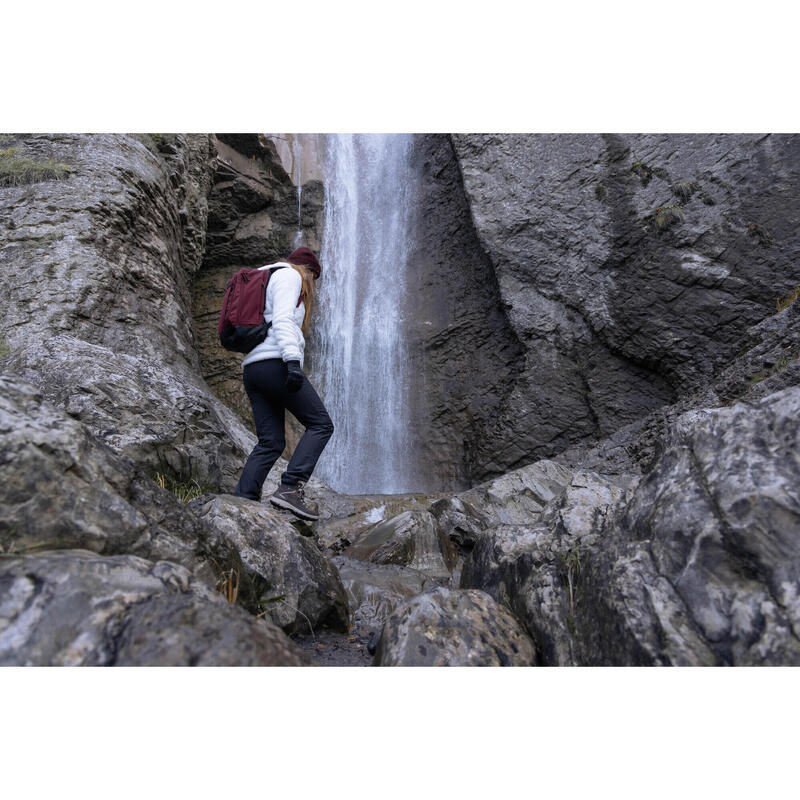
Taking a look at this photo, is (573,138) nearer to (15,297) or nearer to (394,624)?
(15,297)

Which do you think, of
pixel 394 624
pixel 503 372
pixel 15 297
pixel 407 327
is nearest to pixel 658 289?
pixel 503 372

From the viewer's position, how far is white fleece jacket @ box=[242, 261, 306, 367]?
366 centimetres

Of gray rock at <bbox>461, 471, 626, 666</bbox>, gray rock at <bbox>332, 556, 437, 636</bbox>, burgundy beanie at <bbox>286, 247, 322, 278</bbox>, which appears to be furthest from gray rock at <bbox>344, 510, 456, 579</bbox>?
burgundy beanie at <bbox>286, 247, 322, 278</bbox>

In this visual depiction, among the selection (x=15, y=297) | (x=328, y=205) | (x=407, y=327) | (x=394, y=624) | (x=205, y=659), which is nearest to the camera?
(x=205, y=659)

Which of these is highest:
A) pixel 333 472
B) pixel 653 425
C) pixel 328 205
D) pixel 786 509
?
pixel 328 205

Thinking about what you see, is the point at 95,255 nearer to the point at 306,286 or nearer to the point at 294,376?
the point at 306,286

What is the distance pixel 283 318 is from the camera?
3.69 metres

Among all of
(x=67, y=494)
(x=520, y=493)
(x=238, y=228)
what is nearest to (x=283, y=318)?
(x=67, y=494)

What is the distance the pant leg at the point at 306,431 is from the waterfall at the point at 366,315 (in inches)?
276

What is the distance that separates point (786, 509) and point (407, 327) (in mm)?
10286

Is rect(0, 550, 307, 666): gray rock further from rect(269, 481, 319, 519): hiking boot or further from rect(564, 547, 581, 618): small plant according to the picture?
rect(269, 481, 319, 519): hiking boot

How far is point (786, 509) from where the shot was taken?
1802 mm

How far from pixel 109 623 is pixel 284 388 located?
92.9 inches

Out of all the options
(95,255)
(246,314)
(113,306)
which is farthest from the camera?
(95,255)
